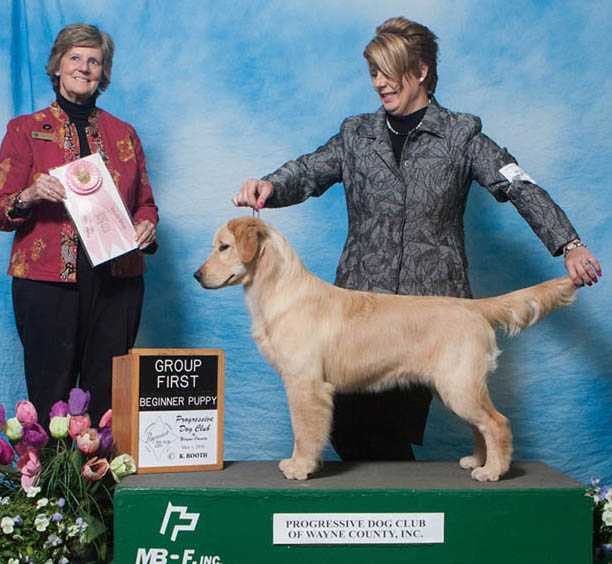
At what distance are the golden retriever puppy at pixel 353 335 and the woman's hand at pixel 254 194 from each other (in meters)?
0.15

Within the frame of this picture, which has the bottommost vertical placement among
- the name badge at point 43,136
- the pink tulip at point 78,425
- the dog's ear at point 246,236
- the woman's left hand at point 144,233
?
the pink tulip at point 78,425

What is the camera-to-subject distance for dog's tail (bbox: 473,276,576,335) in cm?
257

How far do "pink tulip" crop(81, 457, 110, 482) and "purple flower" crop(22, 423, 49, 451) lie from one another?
205mm

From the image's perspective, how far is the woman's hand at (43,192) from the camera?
283cm

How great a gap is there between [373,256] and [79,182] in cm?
120

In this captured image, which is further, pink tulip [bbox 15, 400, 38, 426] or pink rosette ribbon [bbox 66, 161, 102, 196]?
pink rosette ribbon [bbox 66, 161, 102, 196]

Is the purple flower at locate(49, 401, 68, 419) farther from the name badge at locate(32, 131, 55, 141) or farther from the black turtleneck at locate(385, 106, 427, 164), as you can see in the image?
the black turtleneck at locate(385, 106, 427, 164)

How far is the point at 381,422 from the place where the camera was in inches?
116

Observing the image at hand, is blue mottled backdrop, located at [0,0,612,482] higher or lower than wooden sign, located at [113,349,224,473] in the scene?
higher

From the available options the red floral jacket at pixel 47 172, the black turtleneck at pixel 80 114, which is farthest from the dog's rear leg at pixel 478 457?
the black turtleneck at pixel 80 114

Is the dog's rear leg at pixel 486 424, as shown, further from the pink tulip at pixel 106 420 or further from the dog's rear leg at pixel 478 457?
the pink tulip at pixel 106 420

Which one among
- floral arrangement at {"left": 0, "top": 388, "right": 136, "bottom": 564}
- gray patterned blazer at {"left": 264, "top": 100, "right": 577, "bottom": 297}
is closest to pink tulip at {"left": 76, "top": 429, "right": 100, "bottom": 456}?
floral arrangement at {"left": 0, "top": 388, "right": 136, "bottom": 564}

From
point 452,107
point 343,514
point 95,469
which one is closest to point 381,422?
point 343,514

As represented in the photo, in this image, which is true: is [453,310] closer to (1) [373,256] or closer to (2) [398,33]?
(1) [373,256]
